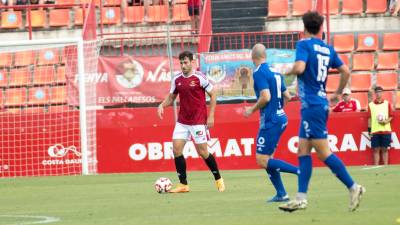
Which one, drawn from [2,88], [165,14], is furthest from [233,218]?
[165,14]

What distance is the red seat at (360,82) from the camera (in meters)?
27.5

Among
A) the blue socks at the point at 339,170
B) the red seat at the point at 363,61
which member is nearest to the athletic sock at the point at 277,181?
the blue socks at the point at 339,170

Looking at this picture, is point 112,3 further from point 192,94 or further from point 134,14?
point 192,94

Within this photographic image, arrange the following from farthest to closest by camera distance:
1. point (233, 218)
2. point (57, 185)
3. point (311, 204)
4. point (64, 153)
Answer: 1. point (64, 153)
2. point (57, 185)
3. point (311, 204)
4. point (233, 218)

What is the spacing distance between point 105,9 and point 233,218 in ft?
64.7

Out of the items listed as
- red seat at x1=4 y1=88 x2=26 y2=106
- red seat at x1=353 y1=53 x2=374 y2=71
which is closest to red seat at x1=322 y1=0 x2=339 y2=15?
red seat at x1=353 y1=53 x2=374 y2=71

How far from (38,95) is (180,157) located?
1040 cm

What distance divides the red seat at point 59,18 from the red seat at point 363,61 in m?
8.42

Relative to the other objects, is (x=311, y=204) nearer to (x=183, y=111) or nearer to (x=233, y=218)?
(x=233, y=218)

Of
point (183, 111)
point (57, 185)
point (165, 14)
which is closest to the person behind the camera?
point (183, 111)

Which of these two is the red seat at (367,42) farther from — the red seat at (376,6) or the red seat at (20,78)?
the red seat at (20,78)

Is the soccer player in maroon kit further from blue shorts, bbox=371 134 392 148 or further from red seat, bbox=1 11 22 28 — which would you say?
red seat, bbox=1 11 22 28

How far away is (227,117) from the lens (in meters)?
25.0

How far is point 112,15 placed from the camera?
29.8m
